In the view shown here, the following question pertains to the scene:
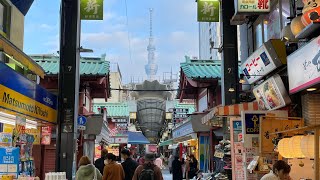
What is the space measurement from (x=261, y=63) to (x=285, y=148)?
11.1ft

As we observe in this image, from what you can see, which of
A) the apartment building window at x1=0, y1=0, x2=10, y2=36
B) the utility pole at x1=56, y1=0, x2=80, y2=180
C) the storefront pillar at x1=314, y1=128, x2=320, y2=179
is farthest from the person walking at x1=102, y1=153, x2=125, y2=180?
the apartment building window at x1=0, y1=0, x2=10, y2=36

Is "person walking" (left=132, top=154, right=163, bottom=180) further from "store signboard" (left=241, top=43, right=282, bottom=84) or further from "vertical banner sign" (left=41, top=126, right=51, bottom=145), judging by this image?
"vertical banner sign" (left=41, top=126, right=51, bottom=145)

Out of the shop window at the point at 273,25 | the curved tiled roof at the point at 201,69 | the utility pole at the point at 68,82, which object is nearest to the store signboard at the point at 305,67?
the shop window at the point at 273,25

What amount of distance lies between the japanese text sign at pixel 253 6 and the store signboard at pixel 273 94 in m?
2.06

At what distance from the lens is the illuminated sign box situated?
10.2 m

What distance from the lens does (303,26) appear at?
822cm

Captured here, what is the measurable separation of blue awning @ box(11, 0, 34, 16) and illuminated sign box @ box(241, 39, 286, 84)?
26.0 feet

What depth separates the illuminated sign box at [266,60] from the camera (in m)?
10.2

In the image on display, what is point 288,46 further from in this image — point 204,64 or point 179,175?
point 204,64

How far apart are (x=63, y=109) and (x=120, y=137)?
16.1 metres

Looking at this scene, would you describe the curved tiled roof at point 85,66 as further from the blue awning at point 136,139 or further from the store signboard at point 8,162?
the blue awning at point 136,139

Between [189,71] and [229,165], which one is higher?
[189,71]

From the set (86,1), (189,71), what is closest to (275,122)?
(86,1)

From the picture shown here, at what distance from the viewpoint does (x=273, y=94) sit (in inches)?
412
